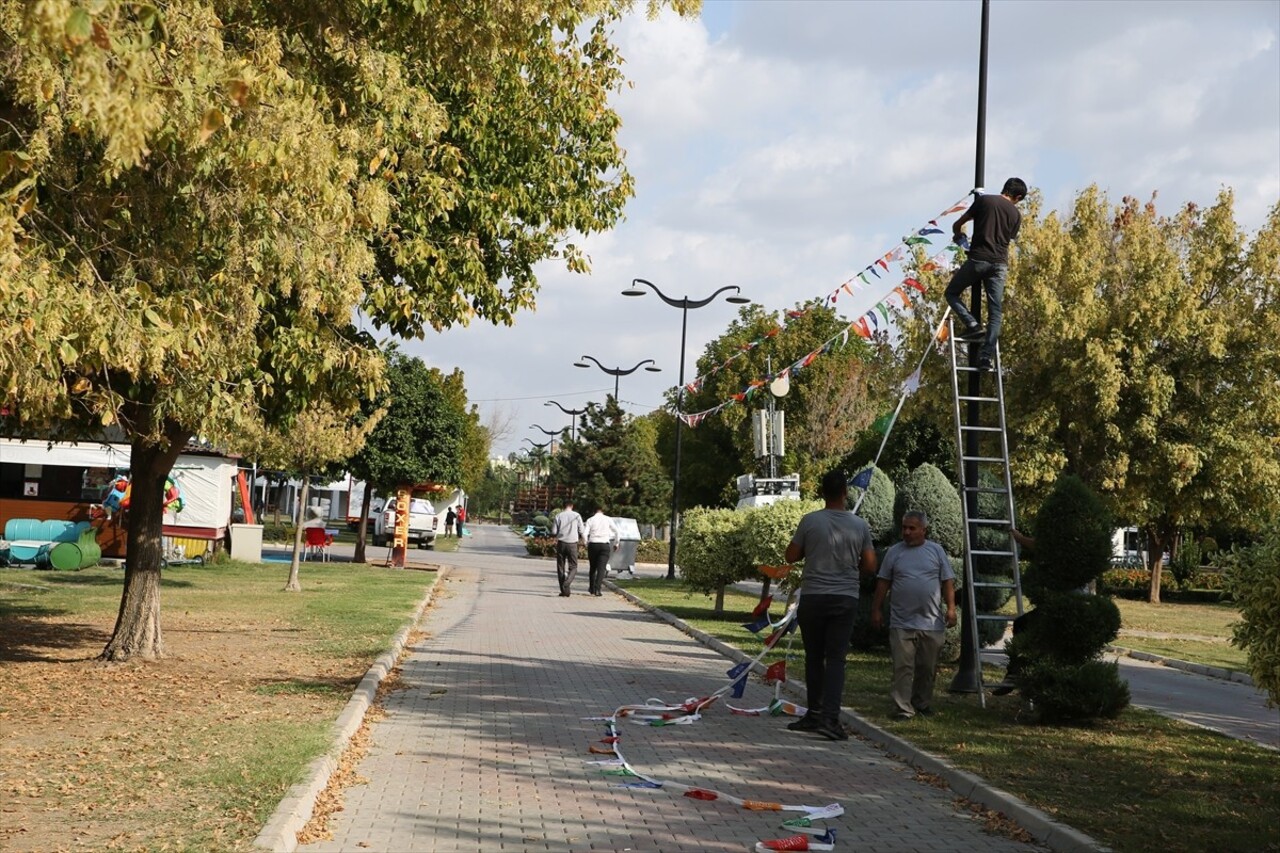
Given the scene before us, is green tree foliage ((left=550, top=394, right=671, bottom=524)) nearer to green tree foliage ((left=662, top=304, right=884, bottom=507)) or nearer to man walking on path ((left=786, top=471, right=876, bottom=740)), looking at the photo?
green tree foliage ((left=662, top=304, right=884, bottom=507))

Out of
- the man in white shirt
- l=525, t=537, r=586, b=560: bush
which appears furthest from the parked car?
the man in white shirt

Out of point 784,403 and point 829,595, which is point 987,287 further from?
point 784,403

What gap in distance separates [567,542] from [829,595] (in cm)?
1783

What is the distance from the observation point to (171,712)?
10.7 m

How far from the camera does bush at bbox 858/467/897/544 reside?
664 inches

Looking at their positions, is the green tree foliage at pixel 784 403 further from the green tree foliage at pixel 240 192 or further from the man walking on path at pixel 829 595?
the man walking on path at pixel 829 595

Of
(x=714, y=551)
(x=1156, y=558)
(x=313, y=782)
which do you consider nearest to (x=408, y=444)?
(x=714, y=551)

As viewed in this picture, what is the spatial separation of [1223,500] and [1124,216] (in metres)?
7.90

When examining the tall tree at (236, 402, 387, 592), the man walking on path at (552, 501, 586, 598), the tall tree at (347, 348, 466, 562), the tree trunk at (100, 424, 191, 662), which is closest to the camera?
the tree trunk at (100, 424, 191, 662)

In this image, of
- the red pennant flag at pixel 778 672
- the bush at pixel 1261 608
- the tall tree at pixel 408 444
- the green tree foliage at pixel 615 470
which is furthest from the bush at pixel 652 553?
the bush at pixel 1261 608

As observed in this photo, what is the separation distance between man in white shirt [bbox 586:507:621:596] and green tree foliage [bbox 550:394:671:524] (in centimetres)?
3129

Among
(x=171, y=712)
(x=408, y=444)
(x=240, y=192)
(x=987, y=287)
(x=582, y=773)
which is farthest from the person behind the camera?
(x=408, y=444)

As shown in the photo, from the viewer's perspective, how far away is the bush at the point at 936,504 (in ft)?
49.8

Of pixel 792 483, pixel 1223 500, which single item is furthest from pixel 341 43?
pixel 1223 500
